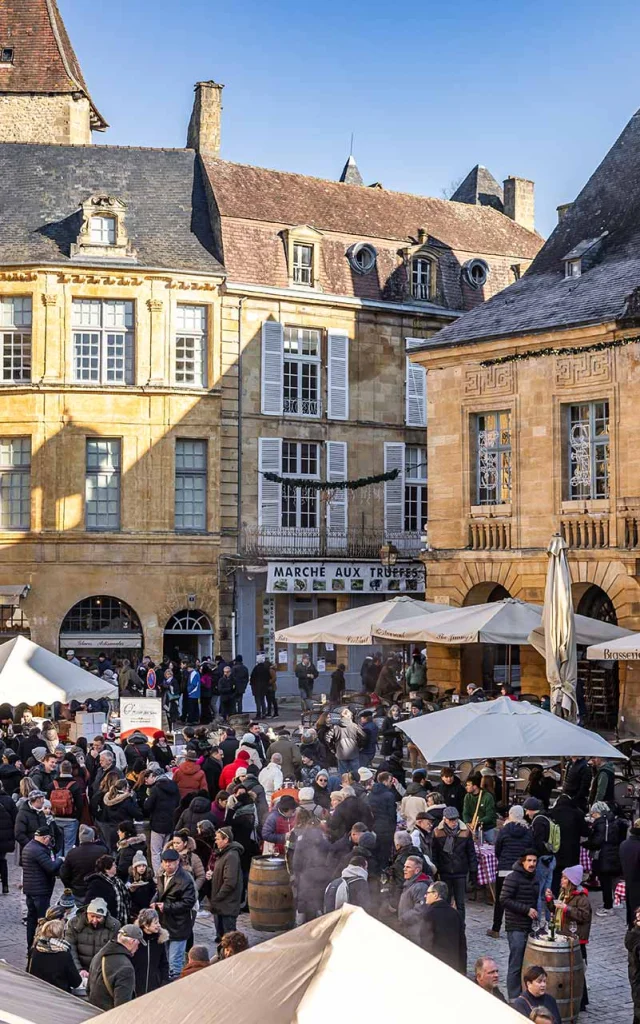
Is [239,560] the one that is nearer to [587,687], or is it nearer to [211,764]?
[587,687]

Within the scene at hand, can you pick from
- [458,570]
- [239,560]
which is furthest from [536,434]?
[239,560]

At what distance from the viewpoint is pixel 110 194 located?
3584 centimetres

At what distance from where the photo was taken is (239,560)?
34.8 meters

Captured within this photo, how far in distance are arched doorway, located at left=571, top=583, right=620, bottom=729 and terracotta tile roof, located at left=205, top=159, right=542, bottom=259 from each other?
14451 millimetres

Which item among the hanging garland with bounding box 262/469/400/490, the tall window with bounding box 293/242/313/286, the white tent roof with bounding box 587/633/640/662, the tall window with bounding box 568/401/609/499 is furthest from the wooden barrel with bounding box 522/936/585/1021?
the tall window with bounding box 293/242/313/286

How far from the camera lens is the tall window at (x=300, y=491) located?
118 feet

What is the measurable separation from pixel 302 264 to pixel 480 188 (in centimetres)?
1231

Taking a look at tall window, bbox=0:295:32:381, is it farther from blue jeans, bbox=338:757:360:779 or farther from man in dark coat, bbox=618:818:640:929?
man in dark coat, bbox=618:818:640:929

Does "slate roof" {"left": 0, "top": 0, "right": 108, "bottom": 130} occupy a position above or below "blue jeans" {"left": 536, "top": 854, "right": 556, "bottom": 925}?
above

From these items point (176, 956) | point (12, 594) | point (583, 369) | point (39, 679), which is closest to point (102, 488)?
point (12, 594)

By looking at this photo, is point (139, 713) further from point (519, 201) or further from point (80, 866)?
point (519, 201)

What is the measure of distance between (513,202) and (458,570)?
733 inches

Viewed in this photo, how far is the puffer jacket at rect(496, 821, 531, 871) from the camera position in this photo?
1306 centimetres

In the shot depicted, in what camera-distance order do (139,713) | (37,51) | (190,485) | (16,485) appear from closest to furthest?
(139,713)
(16,485)
(190,485)
(37,51)
